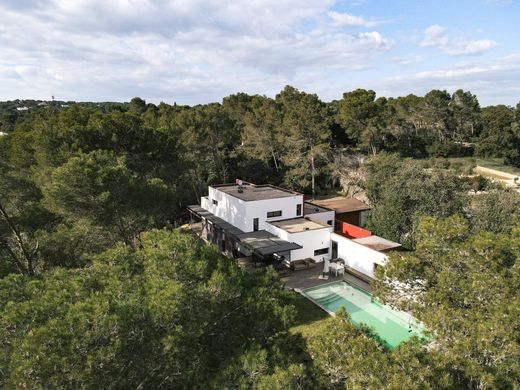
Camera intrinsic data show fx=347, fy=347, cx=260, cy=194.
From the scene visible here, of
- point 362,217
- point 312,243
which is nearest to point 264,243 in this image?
point 312,243

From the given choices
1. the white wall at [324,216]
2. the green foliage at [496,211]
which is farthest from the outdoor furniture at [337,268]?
the green foliage at [496,211]

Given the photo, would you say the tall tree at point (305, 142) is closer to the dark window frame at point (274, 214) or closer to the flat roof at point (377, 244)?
the dark window frame at point (274, 214)

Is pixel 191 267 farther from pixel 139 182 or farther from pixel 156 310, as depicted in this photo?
pixel 139 182

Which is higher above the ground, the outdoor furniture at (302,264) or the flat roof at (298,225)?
the flat roof at (298,225)

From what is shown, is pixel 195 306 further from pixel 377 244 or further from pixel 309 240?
pixel 377 244

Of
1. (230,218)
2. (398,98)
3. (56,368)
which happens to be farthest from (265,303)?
(398,98)
